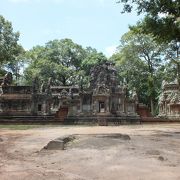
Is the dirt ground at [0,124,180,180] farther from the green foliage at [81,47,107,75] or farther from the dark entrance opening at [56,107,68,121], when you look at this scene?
the green foliage at [81,47,107,75]

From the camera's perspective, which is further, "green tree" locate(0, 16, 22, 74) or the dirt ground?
"green tree" locate(0, 16, 22, 74)

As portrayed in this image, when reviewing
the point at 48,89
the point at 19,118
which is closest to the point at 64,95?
the point at 48,89

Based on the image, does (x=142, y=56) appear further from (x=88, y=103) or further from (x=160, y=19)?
(x=160, y=19)

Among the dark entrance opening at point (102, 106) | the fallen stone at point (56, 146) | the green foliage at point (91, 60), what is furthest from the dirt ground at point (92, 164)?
the green foliage at point (91, 60)

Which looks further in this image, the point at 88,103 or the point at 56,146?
the point at 88,103

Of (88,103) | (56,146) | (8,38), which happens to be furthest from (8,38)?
(56,146)

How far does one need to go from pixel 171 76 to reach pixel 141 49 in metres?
12.1

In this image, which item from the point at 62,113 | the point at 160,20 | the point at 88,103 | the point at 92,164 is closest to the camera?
the point at 92,164

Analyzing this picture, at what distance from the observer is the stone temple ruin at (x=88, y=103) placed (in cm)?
4047

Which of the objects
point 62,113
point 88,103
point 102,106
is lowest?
point 62,113

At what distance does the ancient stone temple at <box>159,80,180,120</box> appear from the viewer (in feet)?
165

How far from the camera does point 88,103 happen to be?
42125 mm

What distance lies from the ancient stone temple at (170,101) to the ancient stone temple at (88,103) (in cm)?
818

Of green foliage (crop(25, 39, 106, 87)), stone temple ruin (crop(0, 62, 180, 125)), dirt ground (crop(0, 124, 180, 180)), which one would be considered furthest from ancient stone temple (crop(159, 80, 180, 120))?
dirt ground (crop(0, 124, 180, 180))
